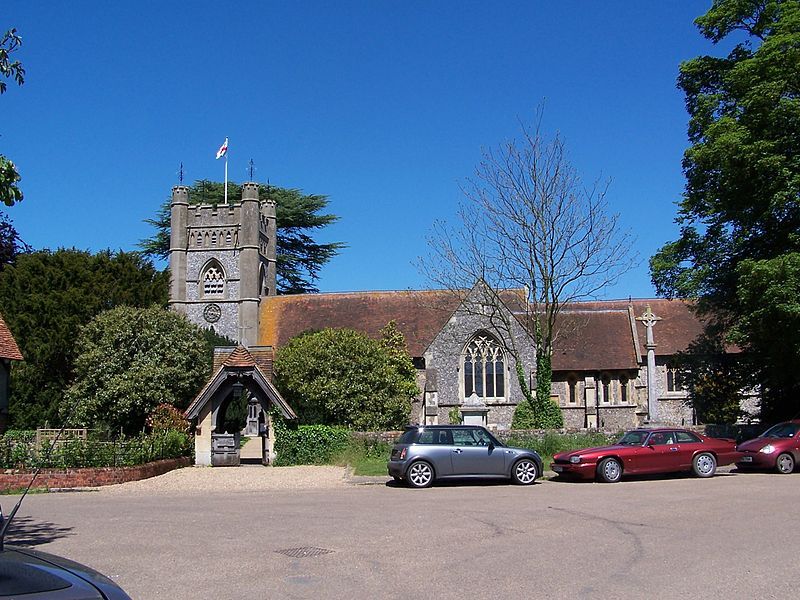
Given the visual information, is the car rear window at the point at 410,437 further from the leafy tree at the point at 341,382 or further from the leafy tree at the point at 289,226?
the leafy tree at the point at 289,226

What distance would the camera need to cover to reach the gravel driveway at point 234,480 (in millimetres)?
17875

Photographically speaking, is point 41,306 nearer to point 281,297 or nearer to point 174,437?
point 174,437

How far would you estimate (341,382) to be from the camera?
28.7 m

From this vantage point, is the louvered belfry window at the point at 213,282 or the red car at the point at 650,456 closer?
the red car at the point at 650,456

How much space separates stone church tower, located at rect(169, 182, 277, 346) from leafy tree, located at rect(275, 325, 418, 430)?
682 inches

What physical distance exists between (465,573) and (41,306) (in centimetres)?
2673

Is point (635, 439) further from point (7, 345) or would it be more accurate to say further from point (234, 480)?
point (7, 345)

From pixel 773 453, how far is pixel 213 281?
36.5 m

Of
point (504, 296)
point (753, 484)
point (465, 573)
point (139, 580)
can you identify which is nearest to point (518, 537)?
point (465, 573)

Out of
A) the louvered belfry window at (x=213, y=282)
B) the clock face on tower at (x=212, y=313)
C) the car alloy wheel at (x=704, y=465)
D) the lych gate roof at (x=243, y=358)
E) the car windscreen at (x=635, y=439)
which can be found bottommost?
the car alloy wheel at (x=704, y=465)

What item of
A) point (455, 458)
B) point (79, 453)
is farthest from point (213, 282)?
point (455, 458)

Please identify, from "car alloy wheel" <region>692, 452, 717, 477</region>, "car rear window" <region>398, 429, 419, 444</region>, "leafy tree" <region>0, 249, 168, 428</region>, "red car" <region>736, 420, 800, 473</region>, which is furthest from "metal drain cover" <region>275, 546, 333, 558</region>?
"leafy tree" <region>0, 249, 168, 428</region>

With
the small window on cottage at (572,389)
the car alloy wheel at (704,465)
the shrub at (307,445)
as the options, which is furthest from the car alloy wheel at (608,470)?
the small window on cottage at (572,389)

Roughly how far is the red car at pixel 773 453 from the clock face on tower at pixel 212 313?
34.3 m
